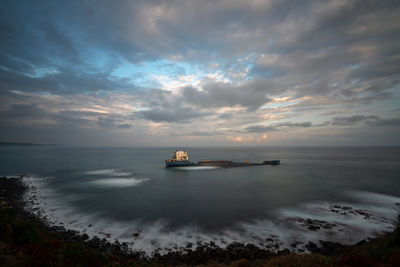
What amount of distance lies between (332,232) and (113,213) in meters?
25.7

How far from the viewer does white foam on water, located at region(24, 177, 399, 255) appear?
16.2 meters

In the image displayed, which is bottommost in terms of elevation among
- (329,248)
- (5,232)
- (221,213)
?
(221,213)

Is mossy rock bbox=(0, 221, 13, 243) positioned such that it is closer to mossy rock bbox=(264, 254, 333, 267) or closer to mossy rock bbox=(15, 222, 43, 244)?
mossy rock bbox=(15, 222, 43, 244)

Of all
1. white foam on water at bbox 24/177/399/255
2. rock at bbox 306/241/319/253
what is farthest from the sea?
rock at bbox 306/241/319/253

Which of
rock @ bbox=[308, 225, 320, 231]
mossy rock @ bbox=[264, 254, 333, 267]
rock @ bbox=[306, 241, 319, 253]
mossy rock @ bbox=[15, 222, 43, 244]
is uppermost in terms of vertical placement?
mossy rock @ bbox=[15, 222, 43, 244]

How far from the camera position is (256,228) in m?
19.1

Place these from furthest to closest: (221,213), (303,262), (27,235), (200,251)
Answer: (221,213) → (200,251) → (27,235) → (303,262)

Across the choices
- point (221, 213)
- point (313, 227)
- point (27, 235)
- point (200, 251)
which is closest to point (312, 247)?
point (313, 227)

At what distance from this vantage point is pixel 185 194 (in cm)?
3372

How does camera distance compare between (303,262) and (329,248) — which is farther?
(329,248)

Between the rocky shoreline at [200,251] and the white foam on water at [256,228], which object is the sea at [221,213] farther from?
the rocky shoreline at [200,251]

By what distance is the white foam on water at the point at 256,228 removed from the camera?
640 inches

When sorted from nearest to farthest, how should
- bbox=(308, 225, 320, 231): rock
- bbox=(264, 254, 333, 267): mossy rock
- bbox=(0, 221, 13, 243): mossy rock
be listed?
bbox=(264, 254, 333, 267): mossy rock → bbox=(0, 221, 13, 243): mossy rock → bbox=(308, 225, 320, 231): rock

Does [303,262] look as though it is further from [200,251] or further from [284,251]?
[200,251]
